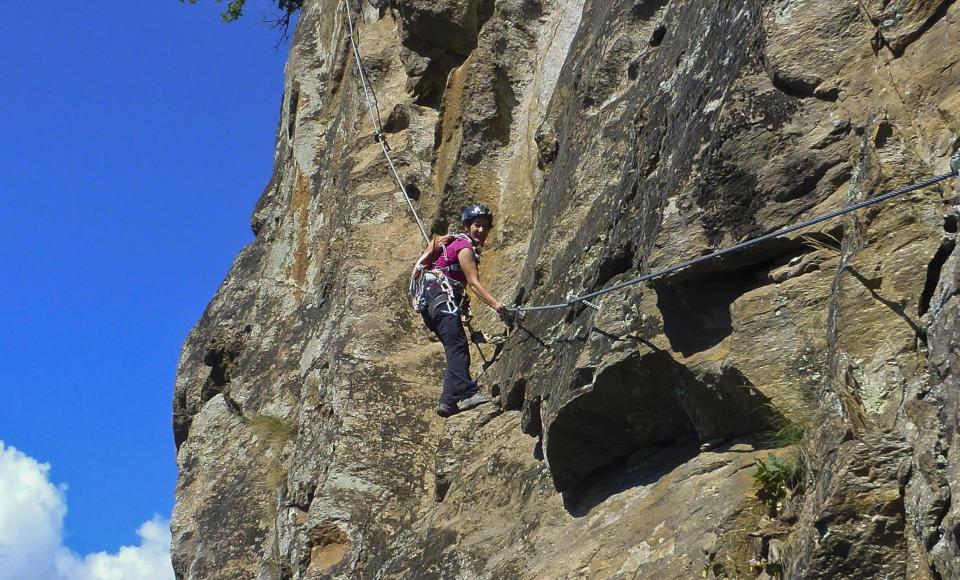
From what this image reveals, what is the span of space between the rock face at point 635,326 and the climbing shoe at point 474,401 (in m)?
0.10

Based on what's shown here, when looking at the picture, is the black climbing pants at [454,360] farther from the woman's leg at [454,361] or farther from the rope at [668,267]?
the rope at [668,267]

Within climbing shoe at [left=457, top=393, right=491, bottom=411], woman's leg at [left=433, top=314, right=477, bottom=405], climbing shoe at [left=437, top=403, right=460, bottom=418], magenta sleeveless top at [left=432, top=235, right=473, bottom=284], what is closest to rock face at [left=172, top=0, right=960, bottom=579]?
climbing shoe at [left=457, top=393, right=491, bottom=411]

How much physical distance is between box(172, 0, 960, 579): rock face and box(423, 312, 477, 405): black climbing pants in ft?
1.24

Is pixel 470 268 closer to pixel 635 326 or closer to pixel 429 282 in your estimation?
pixel 429 282

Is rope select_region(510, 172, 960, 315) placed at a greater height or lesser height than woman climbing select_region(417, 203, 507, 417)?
lesser

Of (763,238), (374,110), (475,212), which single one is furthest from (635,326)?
(374,110)

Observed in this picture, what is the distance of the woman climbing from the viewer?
37.4 feet

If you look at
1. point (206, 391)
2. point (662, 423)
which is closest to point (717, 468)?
point (662, 423)

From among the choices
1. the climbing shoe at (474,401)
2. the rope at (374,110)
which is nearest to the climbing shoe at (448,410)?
the climbing shoe at (474,401)

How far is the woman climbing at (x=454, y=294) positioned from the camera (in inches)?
448

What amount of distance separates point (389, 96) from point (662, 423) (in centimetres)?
969

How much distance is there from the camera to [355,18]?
18391 millimetres

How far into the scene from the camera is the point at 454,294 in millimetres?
11766

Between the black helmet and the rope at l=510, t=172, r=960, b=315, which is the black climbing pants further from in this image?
the rope at l=510, t=172, r=960, b=315
